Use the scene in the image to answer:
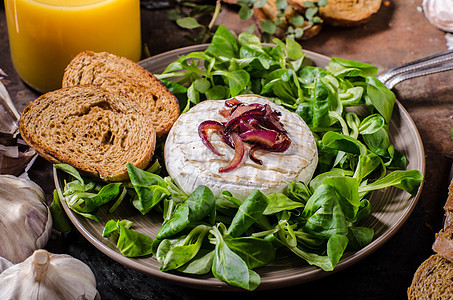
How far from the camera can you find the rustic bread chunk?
1809 millimetres

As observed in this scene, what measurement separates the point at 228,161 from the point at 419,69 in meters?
1.18

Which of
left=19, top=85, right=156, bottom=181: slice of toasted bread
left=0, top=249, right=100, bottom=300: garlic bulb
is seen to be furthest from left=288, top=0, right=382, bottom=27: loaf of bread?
left=0, top=249, right=100, bottom=300: garlic bulb

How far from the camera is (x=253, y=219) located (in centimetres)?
171

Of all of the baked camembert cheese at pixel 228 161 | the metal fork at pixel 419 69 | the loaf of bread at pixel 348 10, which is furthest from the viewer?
the loaf of bread at pixel 348 10

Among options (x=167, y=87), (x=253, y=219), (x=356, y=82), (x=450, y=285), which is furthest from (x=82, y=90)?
(x=450, y=285)

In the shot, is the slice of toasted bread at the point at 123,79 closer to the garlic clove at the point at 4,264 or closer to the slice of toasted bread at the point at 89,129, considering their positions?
the slice of toasted bread at the point at 89,129

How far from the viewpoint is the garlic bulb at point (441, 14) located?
3127mm

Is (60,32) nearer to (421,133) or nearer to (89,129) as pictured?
(89,129)

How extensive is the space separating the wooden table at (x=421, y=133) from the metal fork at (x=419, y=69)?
0.73 feet

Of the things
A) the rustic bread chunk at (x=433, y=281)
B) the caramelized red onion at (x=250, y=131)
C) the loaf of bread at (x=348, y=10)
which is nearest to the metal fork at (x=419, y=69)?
the loaf of bread at (x=348, y=10)

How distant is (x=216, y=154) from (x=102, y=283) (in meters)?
0.62

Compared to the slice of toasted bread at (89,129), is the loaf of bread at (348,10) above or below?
above

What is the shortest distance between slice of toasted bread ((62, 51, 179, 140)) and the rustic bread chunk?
113 cm

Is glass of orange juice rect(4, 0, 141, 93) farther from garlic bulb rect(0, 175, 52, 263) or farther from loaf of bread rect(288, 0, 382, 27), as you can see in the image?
loaf of bread rect(288, 0, 382, 27)
